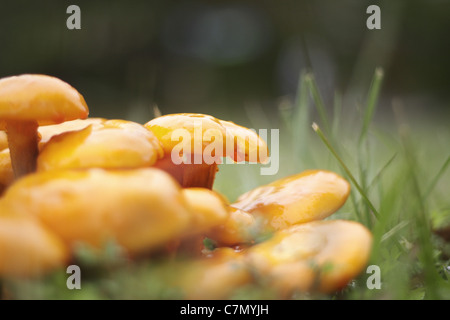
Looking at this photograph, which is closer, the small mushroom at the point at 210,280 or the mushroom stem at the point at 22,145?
the small mushroom at the point at 210,280

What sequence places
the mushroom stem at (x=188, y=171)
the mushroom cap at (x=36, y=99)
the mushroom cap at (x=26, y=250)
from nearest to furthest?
the mushroom cap at (x=26, y=250), the mushroom cap at (x=36, y=99), the mushroom stem at (x=188, y=171)

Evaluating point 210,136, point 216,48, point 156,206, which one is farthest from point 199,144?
point 216,48

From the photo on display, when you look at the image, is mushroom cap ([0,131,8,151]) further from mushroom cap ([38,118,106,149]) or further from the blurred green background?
the blurred green background

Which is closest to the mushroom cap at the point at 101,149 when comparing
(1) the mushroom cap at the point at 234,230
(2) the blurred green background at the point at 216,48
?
(1) the mushroom cap at the point at 234,230

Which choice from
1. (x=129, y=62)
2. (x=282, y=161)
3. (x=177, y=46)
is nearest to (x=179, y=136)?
(x=282, y=161)

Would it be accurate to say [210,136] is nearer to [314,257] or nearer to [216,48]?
[314,257]

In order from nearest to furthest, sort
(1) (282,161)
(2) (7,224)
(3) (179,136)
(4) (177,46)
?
(2) (7,224)
(3) (179,136)
(1) (282,161)
(4) (177,46)

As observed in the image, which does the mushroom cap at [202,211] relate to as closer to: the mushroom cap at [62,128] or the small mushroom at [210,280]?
the small mushroom at [210,280]

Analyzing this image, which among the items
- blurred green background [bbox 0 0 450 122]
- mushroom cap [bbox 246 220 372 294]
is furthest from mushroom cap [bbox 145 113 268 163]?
blurred green background [bbox 0 0 450 122]
